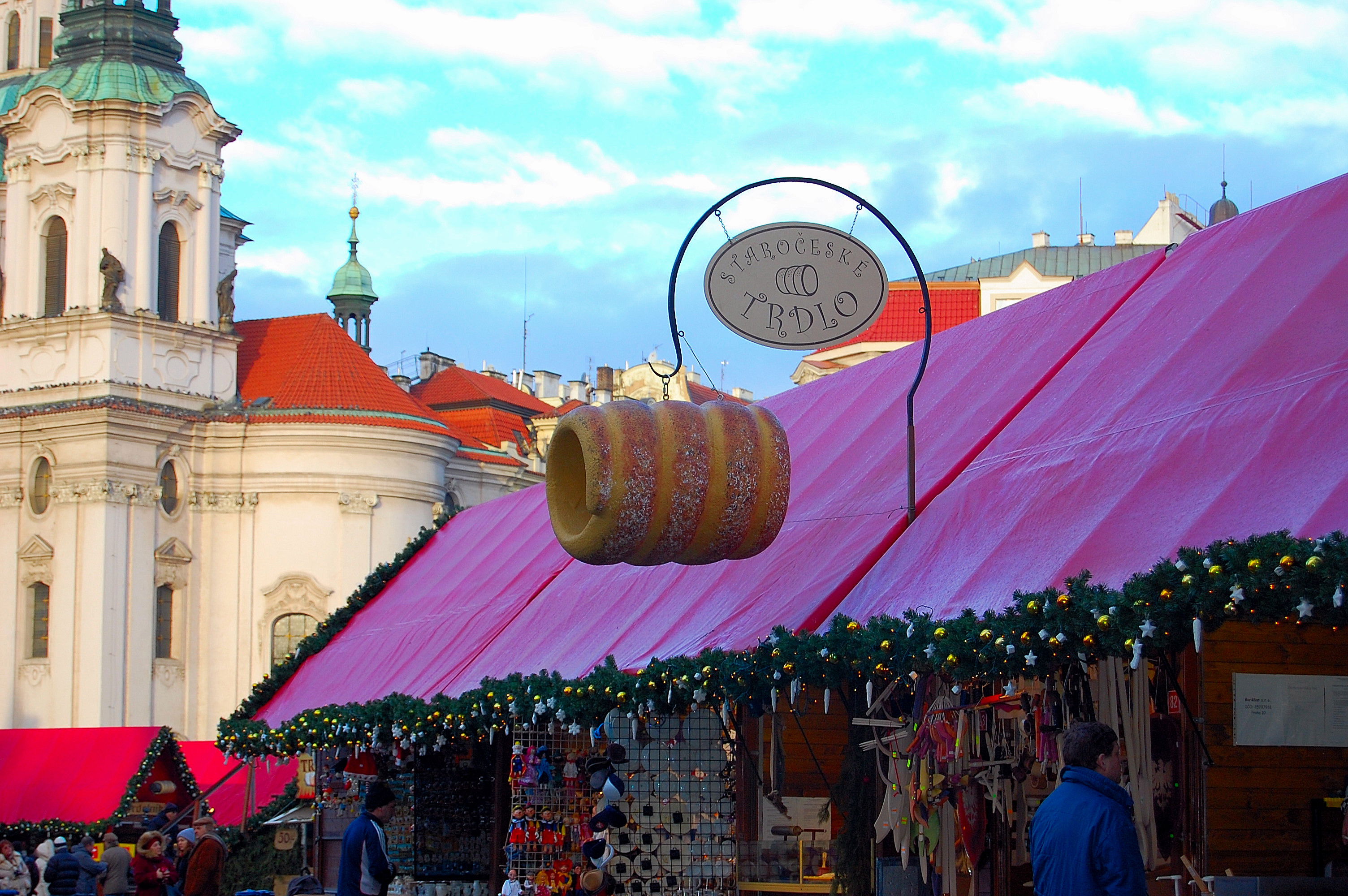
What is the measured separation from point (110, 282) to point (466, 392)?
74.7 ft

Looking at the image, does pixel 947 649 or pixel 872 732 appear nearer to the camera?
pixel 947 649

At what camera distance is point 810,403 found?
1209cm

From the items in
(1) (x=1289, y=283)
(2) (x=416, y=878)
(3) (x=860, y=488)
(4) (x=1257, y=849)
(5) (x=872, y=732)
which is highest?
(1) (x=1289, y=283)

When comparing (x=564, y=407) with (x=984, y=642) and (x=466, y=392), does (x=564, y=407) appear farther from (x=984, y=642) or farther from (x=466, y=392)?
(x=984, y=642)

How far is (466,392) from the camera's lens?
203 feet

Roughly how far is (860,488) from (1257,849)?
2867 millimetres

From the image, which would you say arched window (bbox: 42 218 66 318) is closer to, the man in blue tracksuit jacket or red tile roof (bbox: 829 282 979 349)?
red tile roof (bbox: 829 282 979 349)

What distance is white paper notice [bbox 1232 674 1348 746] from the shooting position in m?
8.28

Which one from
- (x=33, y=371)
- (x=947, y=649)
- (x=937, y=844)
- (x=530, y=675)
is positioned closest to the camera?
(x=947, y=649)

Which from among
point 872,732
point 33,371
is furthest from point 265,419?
point 872,732

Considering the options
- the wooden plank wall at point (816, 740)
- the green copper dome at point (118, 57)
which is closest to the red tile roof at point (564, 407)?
the green copper dome at point (118, 57)

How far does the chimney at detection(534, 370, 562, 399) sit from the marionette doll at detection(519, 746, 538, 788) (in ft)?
212

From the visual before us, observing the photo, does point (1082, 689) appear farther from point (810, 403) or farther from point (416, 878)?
point (416, 878)

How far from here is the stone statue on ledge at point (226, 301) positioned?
140 ft
